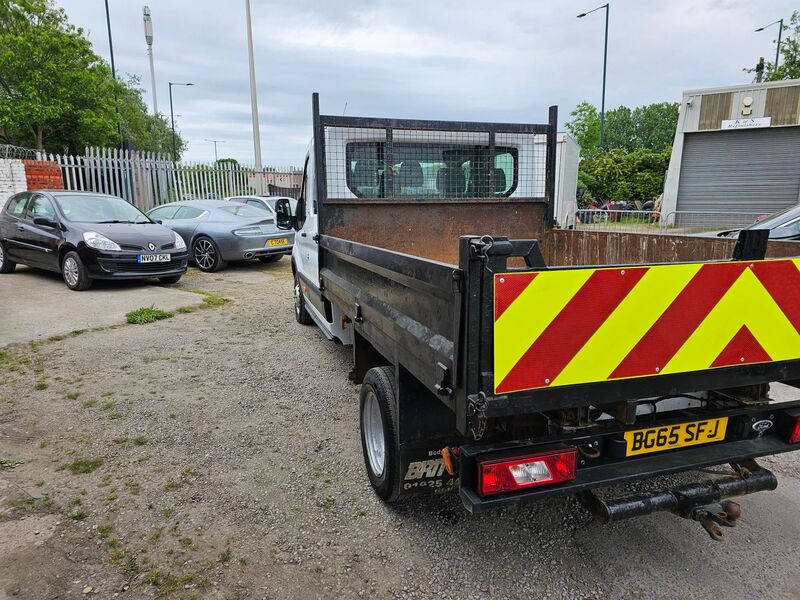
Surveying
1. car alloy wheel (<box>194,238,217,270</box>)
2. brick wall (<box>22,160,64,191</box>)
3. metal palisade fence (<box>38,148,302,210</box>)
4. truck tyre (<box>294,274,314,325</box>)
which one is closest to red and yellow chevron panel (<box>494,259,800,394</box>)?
truck tyre (<box>294,274,314,325</box>)

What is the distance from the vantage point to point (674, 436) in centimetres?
225

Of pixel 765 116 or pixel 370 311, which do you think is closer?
pixel 370 311

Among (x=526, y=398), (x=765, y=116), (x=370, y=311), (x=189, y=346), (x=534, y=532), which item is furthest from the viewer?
(x=765, y=116)

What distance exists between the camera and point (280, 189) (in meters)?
20.2

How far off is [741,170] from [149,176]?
2080 cm

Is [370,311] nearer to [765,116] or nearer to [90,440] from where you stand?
[90,440]

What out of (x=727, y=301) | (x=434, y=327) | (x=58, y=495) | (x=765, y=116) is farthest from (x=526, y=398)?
(x=765, y=116)

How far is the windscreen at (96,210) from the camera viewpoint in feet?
28.4

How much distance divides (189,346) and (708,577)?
5.21 meters

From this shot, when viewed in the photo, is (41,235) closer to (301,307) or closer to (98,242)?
(98,242)

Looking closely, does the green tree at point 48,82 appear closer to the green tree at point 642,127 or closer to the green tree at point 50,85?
the green tree at point 50,85

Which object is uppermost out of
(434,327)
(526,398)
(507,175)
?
(507,175)

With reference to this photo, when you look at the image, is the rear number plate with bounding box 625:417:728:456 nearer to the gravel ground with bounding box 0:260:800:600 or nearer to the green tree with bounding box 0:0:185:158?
the gravel ground with bounding box 0:260:800:600

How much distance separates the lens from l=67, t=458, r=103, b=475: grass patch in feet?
10.7
